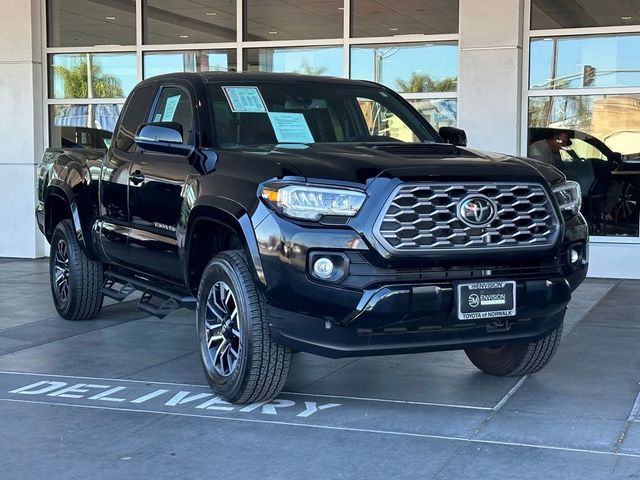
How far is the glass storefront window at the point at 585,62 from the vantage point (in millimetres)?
10711

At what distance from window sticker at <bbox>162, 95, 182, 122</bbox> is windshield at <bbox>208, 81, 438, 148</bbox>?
17.6 inches

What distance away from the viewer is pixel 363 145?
578 centimetres

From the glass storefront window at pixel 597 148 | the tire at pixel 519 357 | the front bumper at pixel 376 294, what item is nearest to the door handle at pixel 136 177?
the front bumper at pixel 376 294

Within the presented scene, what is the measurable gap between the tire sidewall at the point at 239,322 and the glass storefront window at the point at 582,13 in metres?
6.86

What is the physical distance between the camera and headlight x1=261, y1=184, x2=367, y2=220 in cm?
478

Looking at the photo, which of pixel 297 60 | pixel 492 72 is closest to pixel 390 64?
pixel 297 60

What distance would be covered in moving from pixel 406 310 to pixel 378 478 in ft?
2.89

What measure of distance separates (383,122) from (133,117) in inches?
74.6

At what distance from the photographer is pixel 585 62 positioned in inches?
427

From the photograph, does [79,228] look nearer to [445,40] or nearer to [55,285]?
[55,285]

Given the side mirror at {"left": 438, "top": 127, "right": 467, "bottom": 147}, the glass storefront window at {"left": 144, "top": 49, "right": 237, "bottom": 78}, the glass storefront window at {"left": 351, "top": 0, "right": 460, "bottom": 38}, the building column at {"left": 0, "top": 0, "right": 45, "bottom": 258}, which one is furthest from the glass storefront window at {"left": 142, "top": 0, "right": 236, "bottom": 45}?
the side mirror at {"left": 438, "top": 127, "right": 467, "bottom": 147}

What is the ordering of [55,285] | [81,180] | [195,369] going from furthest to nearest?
[55,285]
[81,180]
[195,369]

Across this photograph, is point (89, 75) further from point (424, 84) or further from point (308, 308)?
point (308, 308)

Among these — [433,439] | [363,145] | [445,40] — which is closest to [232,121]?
[363,145]
